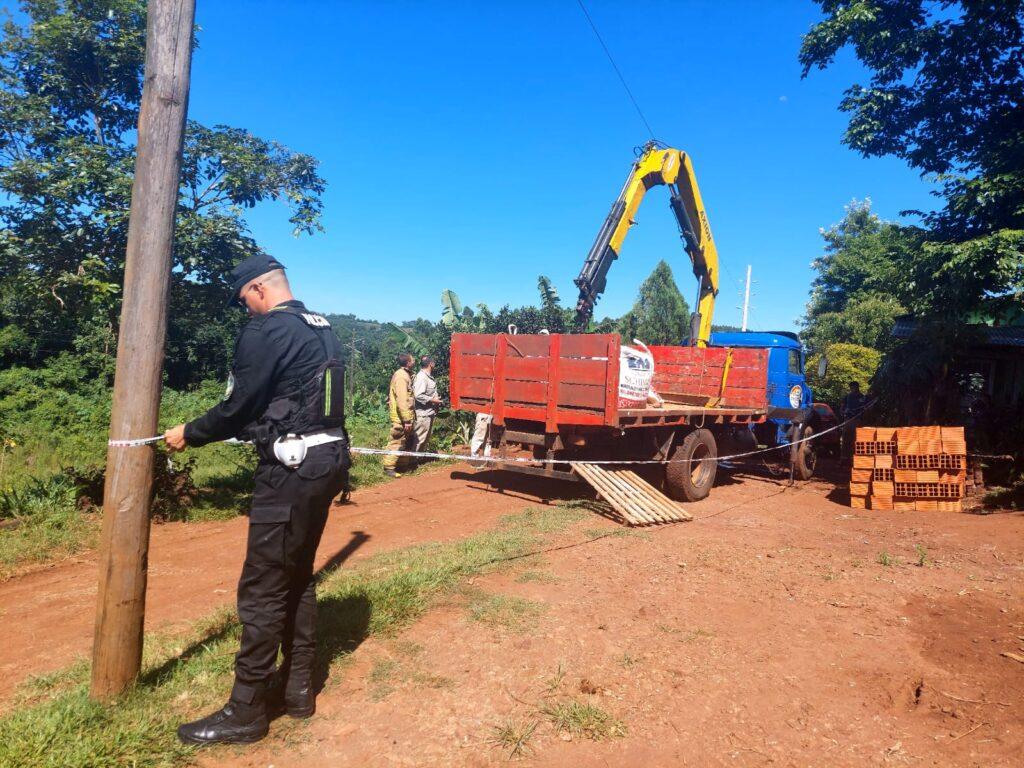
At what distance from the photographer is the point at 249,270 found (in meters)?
2.96

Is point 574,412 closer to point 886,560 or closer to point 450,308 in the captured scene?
point 886,560

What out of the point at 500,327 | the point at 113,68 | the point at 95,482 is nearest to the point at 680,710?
the point at 95,482

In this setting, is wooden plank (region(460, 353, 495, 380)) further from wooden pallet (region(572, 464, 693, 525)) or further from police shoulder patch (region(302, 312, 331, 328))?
police shoulder patch (region(302, 312, 331, 328))

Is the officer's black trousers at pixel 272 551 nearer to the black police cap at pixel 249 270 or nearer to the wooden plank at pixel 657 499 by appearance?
the black police cap at pixel 249 270

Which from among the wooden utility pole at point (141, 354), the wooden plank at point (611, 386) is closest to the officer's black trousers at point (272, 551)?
the wooden utility pole at point (141, 354)

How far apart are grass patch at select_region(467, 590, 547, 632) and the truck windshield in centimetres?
907

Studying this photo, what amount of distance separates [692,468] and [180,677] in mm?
7062

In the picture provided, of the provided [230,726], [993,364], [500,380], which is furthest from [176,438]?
[993,364]

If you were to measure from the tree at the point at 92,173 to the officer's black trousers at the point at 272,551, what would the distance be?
19.3 feet

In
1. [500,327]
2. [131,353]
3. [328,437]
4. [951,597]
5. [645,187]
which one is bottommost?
[951,597]

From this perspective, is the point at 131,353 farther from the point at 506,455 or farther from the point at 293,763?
the point at 506,455

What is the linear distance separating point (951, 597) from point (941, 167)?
33.6ft

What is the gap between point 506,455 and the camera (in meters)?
7.95

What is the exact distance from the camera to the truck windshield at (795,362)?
11555 mm
